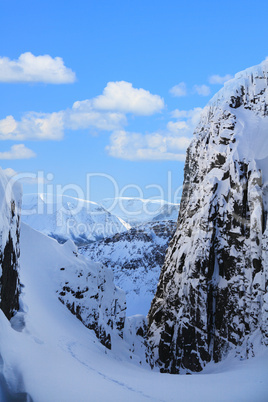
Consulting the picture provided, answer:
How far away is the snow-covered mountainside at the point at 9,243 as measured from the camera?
25.2 meters

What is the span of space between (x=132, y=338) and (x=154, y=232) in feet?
259

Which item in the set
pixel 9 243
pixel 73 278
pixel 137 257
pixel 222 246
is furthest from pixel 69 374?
pixel 137 257

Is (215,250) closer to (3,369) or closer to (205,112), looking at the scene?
(205,112)

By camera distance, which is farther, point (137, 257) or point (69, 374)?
point (137, 257)

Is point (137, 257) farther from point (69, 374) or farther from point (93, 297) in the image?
point (69, 374)

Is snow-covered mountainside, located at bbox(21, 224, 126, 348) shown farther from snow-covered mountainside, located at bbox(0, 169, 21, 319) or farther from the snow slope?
snow-covered mountainside, located at bbox(0, 169, 21, 319)

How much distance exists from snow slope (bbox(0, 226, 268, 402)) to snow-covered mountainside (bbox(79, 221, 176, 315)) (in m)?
83.0

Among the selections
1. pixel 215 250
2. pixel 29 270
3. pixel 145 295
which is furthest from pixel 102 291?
pixel 145 295

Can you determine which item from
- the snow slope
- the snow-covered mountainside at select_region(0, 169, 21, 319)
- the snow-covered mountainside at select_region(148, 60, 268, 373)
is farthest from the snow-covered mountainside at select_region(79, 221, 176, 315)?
the snow-covered mountainside at select_region(0, 169, 21, 319)

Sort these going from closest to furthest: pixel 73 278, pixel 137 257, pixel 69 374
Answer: pixel 69 374 < pixel 73 278 < pixel 137 257

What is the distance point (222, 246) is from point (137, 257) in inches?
2966

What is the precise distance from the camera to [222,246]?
60719 mm

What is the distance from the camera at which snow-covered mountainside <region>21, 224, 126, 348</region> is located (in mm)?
46031

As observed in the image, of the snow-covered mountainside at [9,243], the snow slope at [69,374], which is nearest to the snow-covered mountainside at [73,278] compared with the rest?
the snow slope at [69,374]
